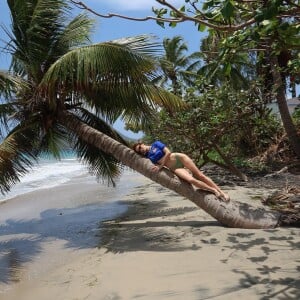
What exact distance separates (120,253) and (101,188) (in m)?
10.1

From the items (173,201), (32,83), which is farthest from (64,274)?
(173,201)

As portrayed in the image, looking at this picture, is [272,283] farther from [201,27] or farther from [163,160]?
[163,160]

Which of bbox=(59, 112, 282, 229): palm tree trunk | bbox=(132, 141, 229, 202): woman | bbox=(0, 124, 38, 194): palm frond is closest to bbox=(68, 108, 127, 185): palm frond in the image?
bbox=(59, 112, 282, 229): palm tree trunk

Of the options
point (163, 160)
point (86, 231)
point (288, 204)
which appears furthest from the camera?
point (86, 231)

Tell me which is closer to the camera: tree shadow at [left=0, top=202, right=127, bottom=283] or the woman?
tree shadow at [left=0, top=202, right=127, bottom=283]

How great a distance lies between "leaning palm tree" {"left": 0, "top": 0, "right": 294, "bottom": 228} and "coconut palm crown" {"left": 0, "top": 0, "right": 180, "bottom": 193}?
0.02 m

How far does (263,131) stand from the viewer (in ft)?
53.5

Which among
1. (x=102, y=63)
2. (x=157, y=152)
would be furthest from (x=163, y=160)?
(x=102, y=63)

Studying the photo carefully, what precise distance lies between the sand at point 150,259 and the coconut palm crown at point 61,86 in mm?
1821

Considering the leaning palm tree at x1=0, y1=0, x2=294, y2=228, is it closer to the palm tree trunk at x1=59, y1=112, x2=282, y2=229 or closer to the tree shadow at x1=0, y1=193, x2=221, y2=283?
the palm tree trunk at x1=59, y1=112, x2=282, y2=229

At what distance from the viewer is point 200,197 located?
7129 mm

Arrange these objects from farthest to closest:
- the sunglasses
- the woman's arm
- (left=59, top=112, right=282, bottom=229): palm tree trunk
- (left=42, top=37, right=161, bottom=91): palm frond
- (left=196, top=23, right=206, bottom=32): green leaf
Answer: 1. the sunglasses
2. (left=42, top=37, right=161, bottom=91): palm frond
3. the woman's arm
4. (left=59, top=112, right=282, bottom=229): palm tree trunk
5. (left=196, top=23, right=206, bottom=32): green leaf

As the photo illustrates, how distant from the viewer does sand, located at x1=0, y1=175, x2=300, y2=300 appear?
441 centimetres

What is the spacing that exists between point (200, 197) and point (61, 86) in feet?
11.9
